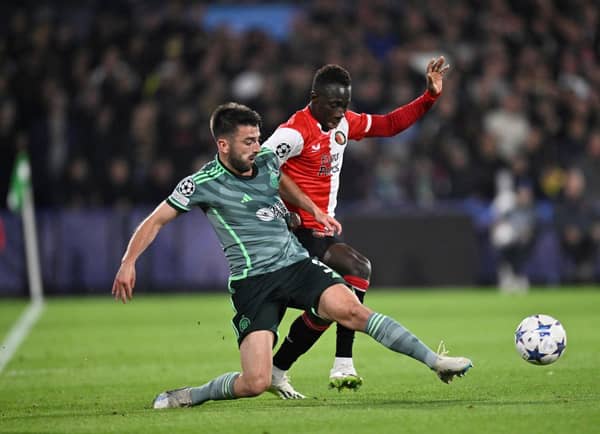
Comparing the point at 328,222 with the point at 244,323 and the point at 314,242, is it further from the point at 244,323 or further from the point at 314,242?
the point at 244,323

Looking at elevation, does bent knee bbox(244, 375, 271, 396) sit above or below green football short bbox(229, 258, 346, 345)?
below

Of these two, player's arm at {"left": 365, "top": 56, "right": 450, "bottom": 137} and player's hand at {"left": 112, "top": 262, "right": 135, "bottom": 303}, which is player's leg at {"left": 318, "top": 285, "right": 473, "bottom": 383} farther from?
player's arm at {"left": 365, "top": 56, "right": 450, "bottom": 137}

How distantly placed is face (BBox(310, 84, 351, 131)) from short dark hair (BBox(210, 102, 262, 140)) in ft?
2.91

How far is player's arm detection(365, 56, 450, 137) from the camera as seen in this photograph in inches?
337

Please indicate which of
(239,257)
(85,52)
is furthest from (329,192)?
(85,52)

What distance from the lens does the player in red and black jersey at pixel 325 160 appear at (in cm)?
834

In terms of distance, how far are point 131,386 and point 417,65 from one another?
1439 centimetres

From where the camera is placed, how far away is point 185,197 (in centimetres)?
741

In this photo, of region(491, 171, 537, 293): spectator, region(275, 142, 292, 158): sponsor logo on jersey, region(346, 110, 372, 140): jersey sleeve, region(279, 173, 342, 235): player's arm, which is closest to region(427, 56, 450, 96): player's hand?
region(346, 110, 372, 140): jersey sleeve

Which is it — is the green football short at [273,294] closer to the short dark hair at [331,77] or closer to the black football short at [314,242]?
the black football short at [314,242]

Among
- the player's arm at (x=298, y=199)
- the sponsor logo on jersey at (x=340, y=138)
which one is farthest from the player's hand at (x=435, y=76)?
the player's arm at (x=298, y=199)

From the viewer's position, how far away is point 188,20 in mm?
23078

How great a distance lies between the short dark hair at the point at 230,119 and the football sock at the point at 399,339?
1480mm

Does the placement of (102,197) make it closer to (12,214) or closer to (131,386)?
(12,214)
